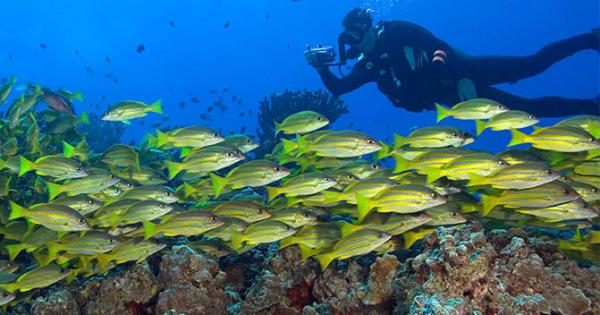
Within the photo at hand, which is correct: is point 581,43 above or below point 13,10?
below

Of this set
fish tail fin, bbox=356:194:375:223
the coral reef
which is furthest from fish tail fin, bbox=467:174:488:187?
the coral reef

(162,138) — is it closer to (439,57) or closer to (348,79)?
(439,57)

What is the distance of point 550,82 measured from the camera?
119 meters

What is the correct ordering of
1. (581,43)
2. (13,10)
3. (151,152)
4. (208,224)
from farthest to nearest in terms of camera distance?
(13,10) → (581,43) → (151,152) → (208,224)

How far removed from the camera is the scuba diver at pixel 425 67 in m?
10.2

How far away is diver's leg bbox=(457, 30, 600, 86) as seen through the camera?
10891 millimetres

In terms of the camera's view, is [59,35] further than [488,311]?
Yes

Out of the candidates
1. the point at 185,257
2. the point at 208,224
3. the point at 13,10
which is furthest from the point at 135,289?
the point at 13,10

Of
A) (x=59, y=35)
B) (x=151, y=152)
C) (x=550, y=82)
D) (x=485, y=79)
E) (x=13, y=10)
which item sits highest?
(x=13, y=10)

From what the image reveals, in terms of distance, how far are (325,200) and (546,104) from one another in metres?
8.87

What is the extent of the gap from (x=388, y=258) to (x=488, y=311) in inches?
43.0

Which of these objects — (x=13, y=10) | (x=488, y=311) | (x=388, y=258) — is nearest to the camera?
(x=488, y=311)

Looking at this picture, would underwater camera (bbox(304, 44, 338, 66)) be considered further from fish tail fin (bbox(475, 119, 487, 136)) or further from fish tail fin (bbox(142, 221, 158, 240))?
fish tail fin (bbox(142, 221, 158, 240))

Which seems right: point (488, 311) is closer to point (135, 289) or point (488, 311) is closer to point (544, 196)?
point (544, 196)
